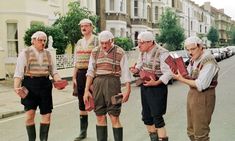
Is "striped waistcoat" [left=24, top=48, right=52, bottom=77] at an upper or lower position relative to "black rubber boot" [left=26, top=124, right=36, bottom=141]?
upper

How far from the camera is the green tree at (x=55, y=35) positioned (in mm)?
21734

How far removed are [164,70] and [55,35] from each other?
16699 millimetres

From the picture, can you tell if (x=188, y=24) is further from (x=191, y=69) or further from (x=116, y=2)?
(x=191, y=69)

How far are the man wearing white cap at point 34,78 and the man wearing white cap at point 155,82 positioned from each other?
1.63 meters

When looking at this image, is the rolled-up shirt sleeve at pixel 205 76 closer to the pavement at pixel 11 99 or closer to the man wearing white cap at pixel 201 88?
the man wearing white cap at pixel 201 88

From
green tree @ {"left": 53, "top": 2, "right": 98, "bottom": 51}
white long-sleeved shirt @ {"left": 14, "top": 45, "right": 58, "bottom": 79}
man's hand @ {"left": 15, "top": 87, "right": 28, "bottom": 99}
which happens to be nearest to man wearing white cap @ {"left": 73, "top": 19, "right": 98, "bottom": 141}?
white long-sleeved shirt @ {"left": 14, "top": 45, "right": 58, "bottom": 79}

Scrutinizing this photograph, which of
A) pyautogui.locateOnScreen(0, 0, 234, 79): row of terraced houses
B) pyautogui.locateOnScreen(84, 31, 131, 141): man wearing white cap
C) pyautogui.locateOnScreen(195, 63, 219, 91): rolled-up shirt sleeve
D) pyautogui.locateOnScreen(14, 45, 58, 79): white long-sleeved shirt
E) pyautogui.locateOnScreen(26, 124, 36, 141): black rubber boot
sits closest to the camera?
pyautogui.locateOnScreen(195, 63, 219, 91): rolled-up shirt sleeve

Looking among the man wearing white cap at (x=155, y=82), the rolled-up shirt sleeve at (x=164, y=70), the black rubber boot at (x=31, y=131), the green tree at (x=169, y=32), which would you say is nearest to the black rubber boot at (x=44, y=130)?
the black rubber boot at (x=31, y=131)

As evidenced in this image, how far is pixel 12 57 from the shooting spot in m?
22.8

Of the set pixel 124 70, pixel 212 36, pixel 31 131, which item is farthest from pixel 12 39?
pixel 212 36

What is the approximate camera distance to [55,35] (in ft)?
75.6

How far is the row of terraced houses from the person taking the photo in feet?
75.8

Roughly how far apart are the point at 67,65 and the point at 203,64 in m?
17.8

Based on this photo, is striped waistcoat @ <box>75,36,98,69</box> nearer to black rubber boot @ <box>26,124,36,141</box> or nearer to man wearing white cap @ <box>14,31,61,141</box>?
man wearing white cap @ <box>14,31,61,141</box>
